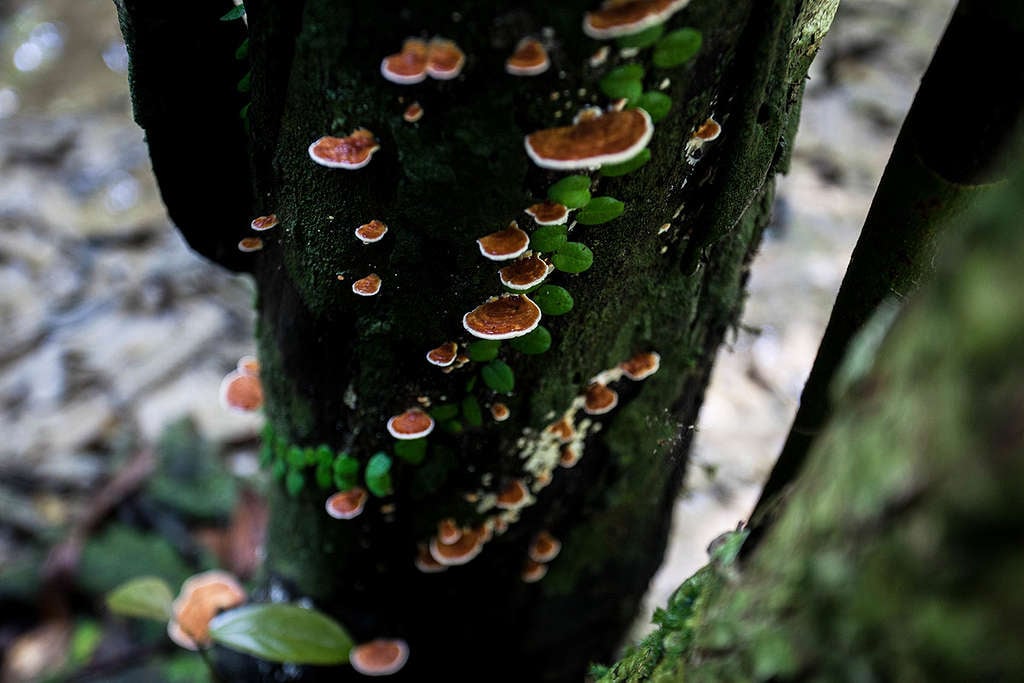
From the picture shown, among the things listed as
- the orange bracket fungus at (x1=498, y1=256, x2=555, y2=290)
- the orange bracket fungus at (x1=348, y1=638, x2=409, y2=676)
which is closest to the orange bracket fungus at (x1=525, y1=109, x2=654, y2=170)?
the orange bracket fungus at (x1=498, y1=256, x2=555, y2=290)

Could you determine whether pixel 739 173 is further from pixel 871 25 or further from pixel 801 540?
pixel 871 25

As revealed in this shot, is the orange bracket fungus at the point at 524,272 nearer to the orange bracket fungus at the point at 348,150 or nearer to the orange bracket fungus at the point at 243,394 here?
the orange bracket fungus at the point at 348,150

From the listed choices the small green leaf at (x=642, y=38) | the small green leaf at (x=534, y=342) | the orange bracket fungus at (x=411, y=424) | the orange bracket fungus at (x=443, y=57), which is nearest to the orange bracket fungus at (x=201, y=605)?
the orange bracket fungus at (x=411, y=424)

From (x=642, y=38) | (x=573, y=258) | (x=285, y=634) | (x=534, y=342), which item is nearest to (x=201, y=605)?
(x=285, y=634)

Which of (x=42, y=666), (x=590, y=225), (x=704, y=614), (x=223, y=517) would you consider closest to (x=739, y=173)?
(x=590, y=225)

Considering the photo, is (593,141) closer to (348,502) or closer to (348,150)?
(348,150)

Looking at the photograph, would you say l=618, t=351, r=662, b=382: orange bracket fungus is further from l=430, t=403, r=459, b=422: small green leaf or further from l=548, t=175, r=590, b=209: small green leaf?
l=548, t=175, r=590, b=209: small green leaf
